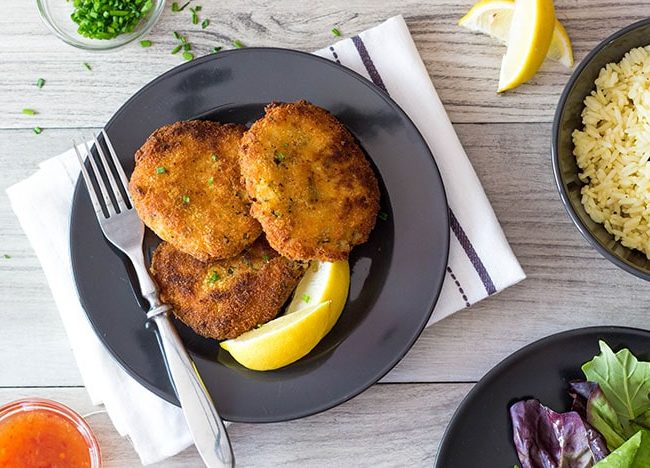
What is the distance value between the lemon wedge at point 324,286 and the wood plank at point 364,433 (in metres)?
0.30

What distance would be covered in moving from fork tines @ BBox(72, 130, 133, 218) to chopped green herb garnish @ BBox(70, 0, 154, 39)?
1.03 feet

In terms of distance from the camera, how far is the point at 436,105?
2271 millimetres

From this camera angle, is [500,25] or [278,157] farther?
[500,25]

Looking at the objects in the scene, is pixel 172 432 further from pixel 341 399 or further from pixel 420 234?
pixel 420 234

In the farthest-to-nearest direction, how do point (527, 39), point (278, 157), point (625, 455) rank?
point (527, 39), point (278, 157), point (625, 455)

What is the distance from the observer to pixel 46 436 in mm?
2266

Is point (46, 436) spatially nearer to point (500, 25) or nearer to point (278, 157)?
point (278, 157)

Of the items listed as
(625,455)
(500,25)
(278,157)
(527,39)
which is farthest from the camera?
(500,25)

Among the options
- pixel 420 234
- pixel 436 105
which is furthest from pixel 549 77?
pixel 420 234

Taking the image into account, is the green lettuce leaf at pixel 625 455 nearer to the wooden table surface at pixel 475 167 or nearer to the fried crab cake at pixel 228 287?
the wooden table surface at pixel 475 167

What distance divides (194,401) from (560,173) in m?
1.08

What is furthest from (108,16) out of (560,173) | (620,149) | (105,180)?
(620,149)

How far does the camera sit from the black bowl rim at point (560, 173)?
2041mm

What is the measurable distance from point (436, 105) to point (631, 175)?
54 centimetres
